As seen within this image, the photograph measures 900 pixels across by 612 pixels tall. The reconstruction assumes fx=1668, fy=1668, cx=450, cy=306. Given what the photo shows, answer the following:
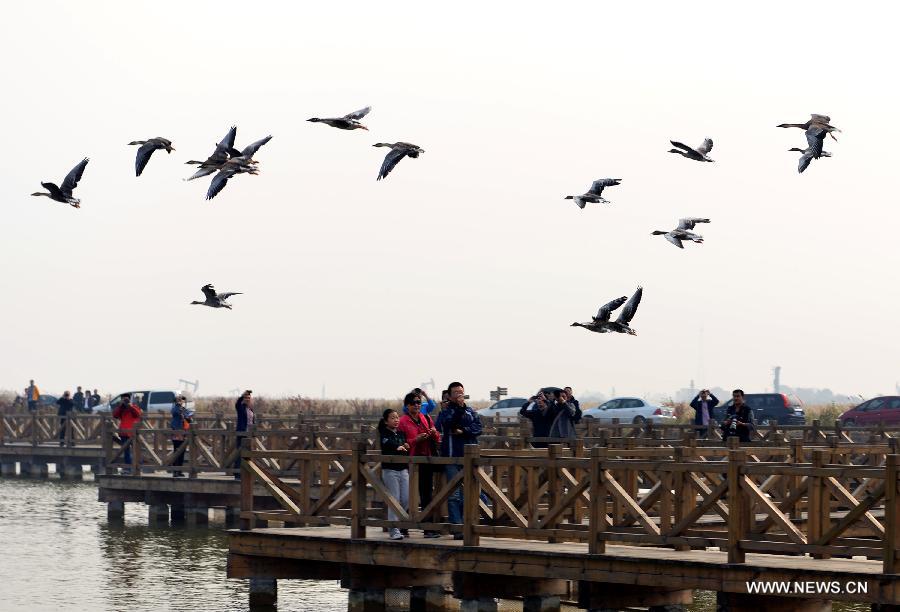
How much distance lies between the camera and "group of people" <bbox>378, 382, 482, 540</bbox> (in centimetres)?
1764

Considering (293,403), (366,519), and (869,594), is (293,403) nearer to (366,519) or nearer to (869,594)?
(366,519)

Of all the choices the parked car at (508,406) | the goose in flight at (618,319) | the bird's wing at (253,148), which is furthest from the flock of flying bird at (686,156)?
the parked car at (508,406)

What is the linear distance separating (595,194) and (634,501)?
27.7ft

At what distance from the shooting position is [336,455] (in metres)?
18.5

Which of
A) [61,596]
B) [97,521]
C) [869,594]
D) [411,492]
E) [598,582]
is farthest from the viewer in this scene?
[97,521]

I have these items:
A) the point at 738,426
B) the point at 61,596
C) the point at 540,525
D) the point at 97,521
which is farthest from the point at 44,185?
the point at 97,521

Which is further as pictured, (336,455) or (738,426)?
(738,426)

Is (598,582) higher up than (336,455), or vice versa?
(336,455)

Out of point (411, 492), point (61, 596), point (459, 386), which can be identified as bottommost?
point (61, 596)

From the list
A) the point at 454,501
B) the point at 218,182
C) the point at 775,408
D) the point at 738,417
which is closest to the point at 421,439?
the point at 454,501

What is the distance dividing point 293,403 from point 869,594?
54.7 m

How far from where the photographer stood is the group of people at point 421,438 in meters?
17.6

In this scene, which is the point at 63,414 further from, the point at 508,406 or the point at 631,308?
the point at 631,308

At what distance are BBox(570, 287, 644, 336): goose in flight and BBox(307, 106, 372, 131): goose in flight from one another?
4.04 meters
